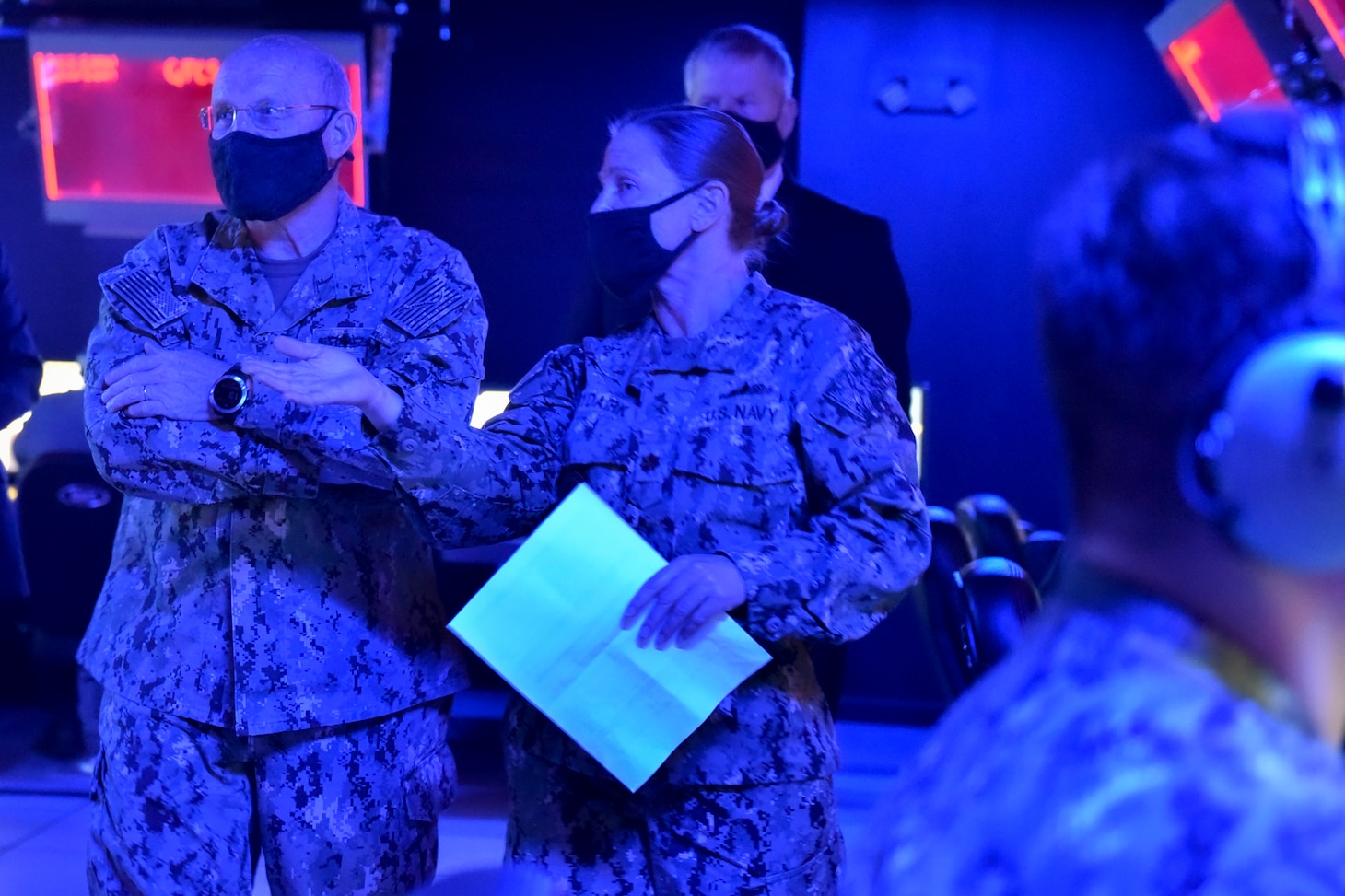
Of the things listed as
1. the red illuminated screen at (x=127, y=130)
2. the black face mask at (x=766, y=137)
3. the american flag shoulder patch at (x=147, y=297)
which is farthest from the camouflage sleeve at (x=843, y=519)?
the red illuminated screen at (x=127, y=130)

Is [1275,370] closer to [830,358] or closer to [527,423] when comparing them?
[830,358]

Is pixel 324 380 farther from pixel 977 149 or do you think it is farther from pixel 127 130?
pixel 977 149

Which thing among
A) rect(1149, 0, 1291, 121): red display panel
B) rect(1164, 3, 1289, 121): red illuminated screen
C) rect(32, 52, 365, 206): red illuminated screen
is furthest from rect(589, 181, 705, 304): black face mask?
rect(32, 52, 365, 206): red illuminated screen

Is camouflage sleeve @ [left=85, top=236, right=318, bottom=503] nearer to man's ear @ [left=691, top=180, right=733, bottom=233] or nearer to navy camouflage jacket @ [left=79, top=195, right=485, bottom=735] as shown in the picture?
navy camouflage jacket @ [left=79, top=195, right=485, bottom=735]

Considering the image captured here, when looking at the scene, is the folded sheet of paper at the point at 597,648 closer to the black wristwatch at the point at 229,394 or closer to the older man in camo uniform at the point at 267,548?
the older man in camo uniform at the point at 267,548

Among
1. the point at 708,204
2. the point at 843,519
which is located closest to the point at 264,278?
the point at 708,204

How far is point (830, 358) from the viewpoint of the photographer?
1541 millimetres

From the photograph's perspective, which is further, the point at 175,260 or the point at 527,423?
the point at 175,260

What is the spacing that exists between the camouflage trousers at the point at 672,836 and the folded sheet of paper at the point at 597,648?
8cm

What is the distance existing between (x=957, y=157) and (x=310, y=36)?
6.72 ft

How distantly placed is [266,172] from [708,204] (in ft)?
1.91

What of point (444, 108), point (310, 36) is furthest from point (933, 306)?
point (310, 36)

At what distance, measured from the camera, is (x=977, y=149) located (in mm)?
4301

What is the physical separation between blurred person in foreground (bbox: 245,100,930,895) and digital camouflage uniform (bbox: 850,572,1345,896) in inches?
34.0
